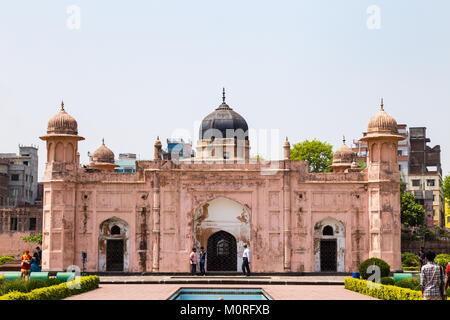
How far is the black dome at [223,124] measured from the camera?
34781mm

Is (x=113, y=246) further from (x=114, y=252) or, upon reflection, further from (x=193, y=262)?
(x=193, y=262)

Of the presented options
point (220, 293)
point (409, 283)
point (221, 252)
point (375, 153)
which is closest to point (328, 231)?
point (375, 153)

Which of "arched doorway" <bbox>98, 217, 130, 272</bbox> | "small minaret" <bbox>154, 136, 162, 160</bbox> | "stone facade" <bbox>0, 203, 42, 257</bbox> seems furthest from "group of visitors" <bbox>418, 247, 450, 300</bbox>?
"stone facade" <bbox>0, 203, 42, 257</bbox>

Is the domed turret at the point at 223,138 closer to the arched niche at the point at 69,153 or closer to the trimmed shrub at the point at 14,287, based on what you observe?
the arched niche at the point at 69,153

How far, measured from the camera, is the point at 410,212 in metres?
54.0

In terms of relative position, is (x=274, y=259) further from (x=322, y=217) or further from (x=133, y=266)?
(x=133, y=266)

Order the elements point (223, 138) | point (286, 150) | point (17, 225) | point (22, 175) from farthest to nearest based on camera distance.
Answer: point (22, 175), point (17, 225), point (223, 138), point (286, 150)

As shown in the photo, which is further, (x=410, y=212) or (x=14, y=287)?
(x=410, y=212)

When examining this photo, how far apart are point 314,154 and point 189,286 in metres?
33.9

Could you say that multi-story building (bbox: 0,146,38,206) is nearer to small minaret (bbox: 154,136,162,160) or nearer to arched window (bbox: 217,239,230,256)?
small minaret (bbox: 154,136,162,160)

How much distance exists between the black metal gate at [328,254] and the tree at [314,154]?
85.7ft

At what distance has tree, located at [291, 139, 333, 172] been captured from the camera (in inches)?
2260

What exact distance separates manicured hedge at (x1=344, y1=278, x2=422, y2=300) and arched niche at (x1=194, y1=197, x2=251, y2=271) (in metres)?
7.98

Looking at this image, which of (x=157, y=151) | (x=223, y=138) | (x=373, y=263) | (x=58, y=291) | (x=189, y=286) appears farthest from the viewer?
(x=223, y=138)
